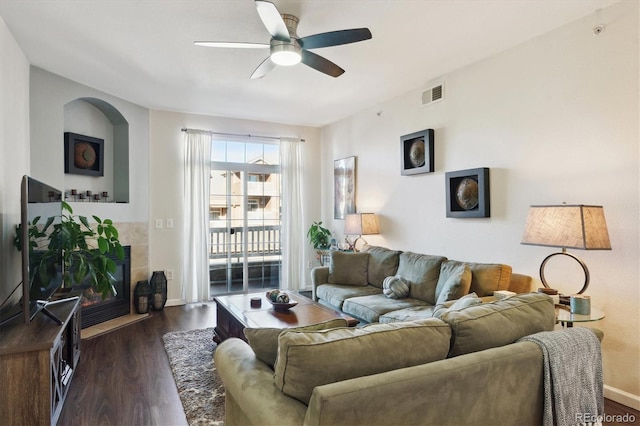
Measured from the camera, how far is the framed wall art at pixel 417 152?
153 inches

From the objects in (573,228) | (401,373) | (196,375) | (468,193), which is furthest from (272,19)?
(196,375)

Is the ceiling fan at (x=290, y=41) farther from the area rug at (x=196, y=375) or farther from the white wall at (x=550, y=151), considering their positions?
the area rug at (x=196, y=375)

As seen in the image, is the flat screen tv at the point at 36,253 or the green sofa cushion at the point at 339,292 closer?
the flat screen tv at the point at 36,253

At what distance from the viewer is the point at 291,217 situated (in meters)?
5.75

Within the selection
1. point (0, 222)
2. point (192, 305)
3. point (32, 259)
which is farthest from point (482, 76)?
point (192, 305)

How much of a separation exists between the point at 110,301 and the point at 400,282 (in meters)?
3.30

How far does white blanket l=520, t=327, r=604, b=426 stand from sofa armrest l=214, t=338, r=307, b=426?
1.08 metres

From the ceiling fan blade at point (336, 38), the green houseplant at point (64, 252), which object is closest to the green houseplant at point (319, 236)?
the green houseplant at point (64, 252)

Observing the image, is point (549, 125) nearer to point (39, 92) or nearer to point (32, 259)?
point (32, 259)

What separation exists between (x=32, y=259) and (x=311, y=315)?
1930mm

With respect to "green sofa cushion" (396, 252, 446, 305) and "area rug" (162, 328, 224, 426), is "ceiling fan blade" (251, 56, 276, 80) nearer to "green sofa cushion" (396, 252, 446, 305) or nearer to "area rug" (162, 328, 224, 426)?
"green sofa cushion" (396, 252, 446, 305)

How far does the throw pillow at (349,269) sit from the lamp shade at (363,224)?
35 centimetres

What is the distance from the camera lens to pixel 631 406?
2.39 metres

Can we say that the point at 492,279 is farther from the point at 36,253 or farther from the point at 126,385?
the point at 36,253
